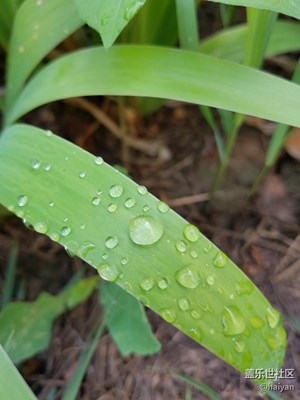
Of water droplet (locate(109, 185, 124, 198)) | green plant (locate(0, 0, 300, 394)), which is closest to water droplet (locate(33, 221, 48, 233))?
green plant (locate(0, 0, 300, 394))

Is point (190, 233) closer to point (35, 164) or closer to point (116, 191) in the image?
point (116, 191)

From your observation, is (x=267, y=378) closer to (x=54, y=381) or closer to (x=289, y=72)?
(x=54, y=381)

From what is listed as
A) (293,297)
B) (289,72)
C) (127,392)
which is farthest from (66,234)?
(289,72)

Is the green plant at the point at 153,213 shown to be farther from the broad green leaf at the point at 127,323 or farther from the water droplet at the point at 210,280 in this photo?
the broad green leaf at the point at 127,323

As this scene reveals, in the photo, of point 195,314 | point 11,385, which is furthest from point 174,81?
point 11,385

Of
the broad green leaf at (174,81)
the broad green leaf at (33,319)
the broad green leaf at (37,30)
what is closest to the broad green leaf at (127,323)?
the broad green leaf at (33,319)

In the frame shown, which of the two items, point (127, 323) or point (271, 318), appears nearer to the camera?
point (271, 318)

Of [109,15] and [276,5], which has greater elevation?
[109,15]

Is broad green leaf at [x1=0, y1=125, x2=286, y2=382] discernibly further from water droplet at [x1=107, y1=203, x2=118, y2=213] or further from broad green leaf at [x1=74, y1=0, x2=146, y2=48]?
broad green leaf at [x1=74, y1=0, x2=146, y2=48]
